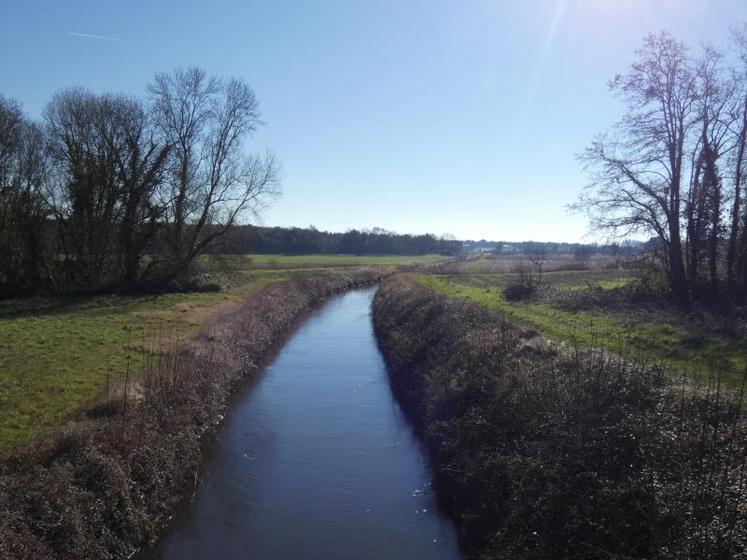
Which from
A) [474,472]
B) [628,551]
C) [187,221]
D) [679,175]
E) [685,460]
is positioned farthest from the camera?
[187,221]

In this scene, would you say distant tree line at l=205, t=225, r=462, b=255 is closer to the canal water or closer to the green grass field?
the green grass field

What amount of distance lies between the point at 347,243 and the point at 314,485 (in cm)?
11875

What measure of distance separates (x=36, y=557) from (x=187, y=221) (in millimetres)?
36298

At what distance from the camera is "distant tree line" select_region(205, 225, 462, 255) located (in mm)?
111312

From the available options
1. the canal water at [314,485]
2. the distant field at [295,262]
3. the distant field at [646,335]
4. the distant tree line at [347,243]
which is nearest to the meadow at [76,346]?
the canal water at [314,485]

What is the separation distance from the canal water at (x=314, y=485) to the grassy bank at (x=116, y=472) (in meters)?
0.59

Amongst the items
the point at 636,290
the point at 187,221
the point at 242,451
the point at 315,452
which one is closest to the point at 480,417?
the point at 315,452

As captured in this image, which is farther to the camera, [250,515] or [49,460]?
[250,515]

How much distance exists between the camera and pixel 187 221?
134 feet

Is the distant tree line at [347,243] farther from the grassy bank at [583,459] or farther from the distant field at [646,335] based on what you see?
the grassy bank at [583,459]

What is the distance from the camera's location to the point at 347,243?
129m

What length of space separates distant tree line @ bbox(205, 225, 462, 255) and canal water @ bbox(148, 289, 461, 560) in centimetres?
7971

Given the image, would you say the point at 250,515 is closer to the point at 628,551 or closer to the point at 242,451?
the point at 242,451

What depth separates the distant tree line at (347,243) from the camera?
11131cm
